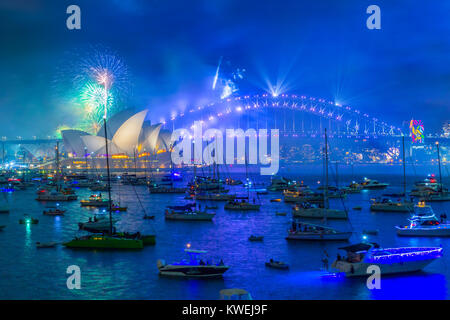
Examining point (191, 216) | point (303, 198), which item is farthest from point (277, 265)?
point (303, 198)

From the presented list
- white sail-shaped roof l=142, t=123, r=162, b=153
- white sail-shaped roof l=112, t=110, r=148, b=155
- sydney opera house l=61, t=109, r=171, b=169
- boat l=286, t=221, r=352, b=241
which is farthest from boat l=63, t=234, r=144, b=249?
white sail-shaped roof l=142, t=123, r=162, b=153

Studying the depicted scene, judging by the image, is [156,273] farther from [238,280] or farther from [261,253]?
[261,253]

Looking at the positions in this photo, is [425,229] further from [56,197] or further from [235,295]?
[56,197]

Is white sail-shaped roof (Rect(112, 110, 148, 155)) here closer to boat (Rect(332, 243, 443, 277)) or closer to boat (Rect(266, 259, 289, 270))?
boat (Rect(266, 259, 289, 270))
